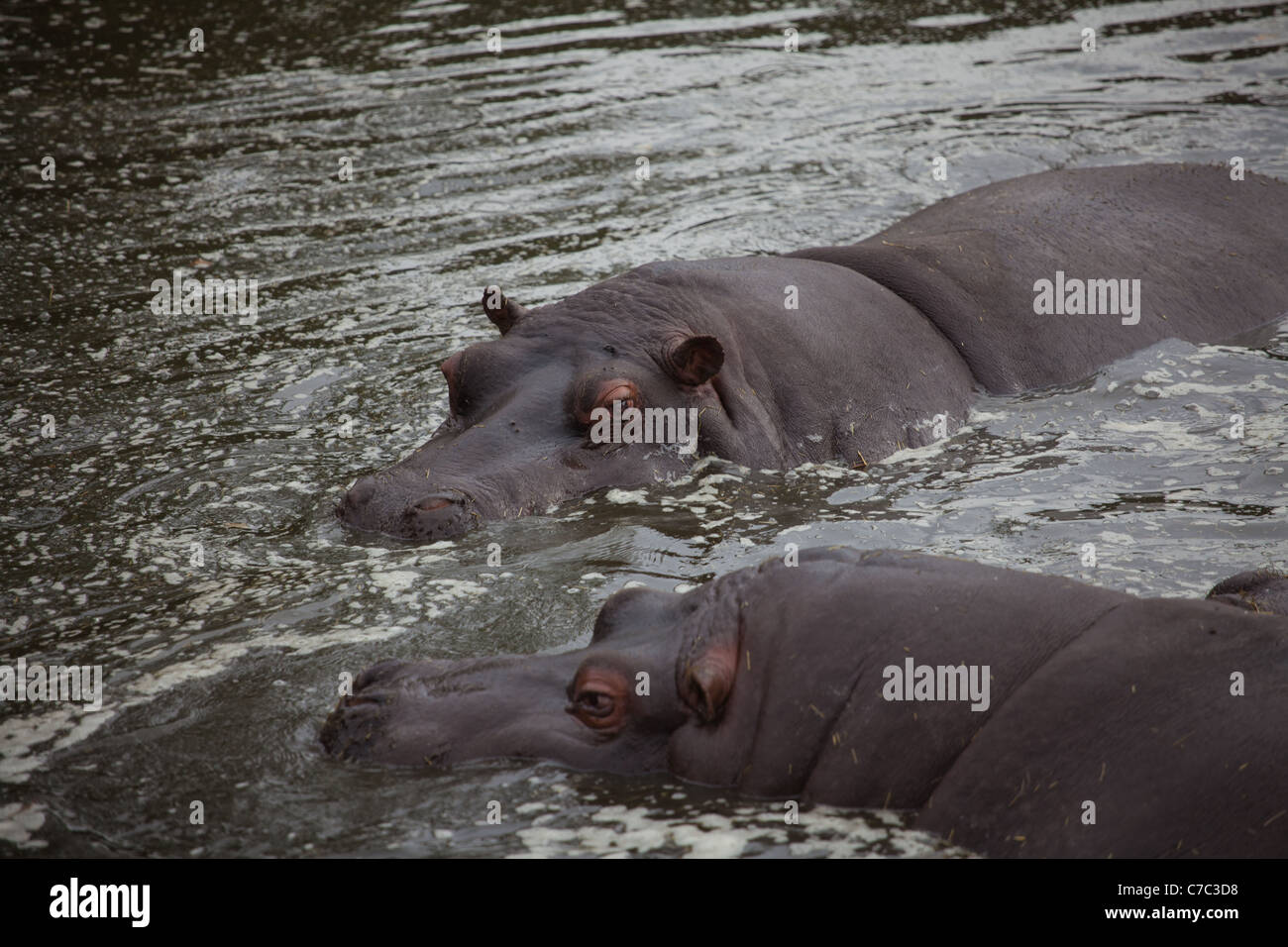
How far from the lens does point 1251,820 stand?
3672 millimetres

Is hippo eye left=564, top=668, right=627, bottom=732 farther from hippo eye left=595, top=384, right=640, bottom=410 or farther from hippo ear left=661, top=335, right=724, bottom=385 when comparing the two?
hippo ear left=661, top=335, right=724, bottom=385

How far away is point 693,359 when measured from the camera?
6766 mm

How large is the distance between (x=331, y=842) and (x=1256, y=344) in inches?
251

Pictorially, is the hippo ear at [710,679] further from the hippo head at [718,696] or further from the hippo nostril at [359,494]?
the hippo nostril at [359,494]

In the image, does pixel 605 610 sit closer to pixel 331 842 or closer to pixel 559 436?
pixel 331 842

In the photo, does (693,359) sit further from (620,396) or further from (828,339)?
(828,339)

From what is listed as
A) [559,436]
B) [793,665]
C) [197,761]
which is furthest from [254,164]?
[793,665]

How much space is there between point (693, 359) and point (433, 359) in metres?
2.71

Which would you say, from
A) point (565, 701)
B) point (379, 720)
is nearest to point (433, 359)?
point (379, 720)

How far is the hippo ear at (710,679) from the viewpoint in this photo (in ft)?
13.4

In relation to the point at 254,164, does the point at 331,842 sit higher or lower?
lower

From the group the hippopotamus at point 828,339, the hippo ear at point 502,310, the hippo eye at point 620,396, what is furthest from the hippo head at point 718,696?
the hippo ear at point 502,310
